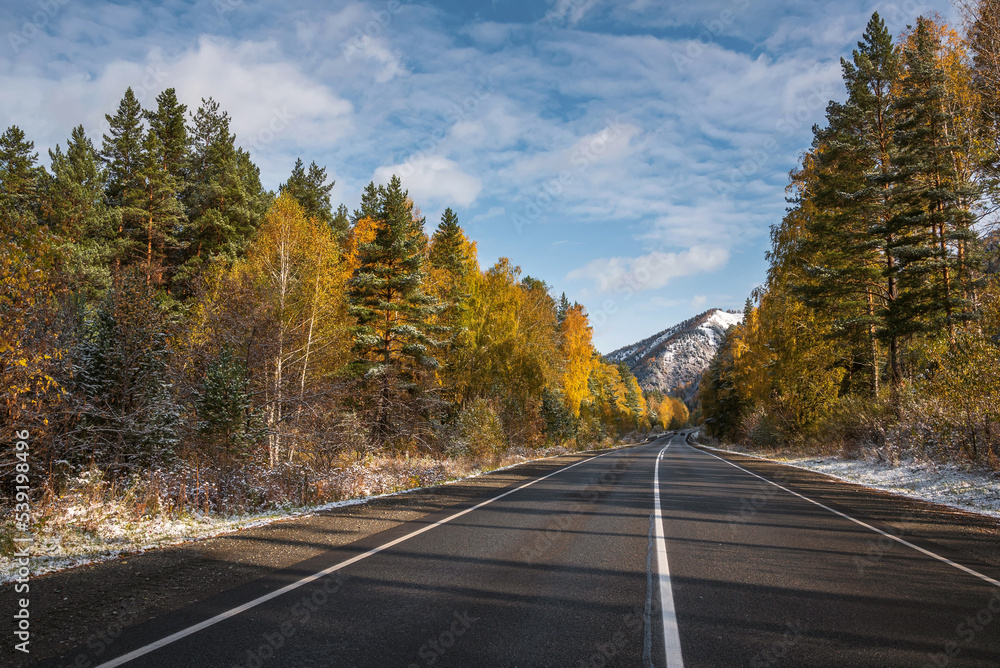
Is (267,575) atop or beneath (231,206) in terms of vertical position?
beneath

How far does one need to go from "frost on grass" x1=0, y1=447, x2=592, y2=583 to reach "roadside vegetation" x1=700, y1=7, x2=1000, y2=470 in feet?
51.4

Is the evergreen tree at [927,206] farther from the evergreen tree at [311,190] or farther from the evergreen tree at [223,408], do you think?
the evergreen tree at [311,190]

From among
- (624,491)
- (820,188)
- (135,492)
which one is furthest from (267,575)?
(820,188)

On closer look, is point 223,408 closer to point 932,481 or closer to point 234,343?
point 234,343

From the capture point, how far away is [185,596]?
16.4 feet

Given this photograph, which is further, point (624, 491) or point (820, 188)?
point (820, 188)

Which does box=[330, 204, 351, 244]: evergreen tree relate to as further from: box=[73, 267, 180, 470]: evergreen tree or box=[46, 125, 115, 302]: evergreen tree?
box=[73, 267, 180, 470]: evergreen tree

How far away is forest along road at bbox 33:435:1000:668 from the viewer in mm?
3656

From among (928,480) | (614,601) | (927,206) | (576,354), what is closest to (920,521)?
(928,480)

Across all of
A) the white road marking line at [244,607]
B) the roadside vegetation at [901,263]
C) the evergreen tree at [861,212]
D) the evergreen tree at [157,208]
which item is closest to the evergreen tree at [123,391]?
the white road marking line at [244,607]

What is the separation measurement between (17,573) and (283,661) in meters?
4.52

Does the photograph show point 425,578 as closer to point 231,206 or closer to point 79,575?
point 79,575

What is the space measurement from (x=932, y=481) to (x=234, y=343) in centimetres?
2049

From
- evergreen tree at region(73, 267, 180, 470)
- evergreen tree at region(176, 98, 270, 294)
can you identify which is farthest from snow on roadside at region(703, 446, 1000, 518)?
evergreen tree at region(176, 98, 270, 294)
